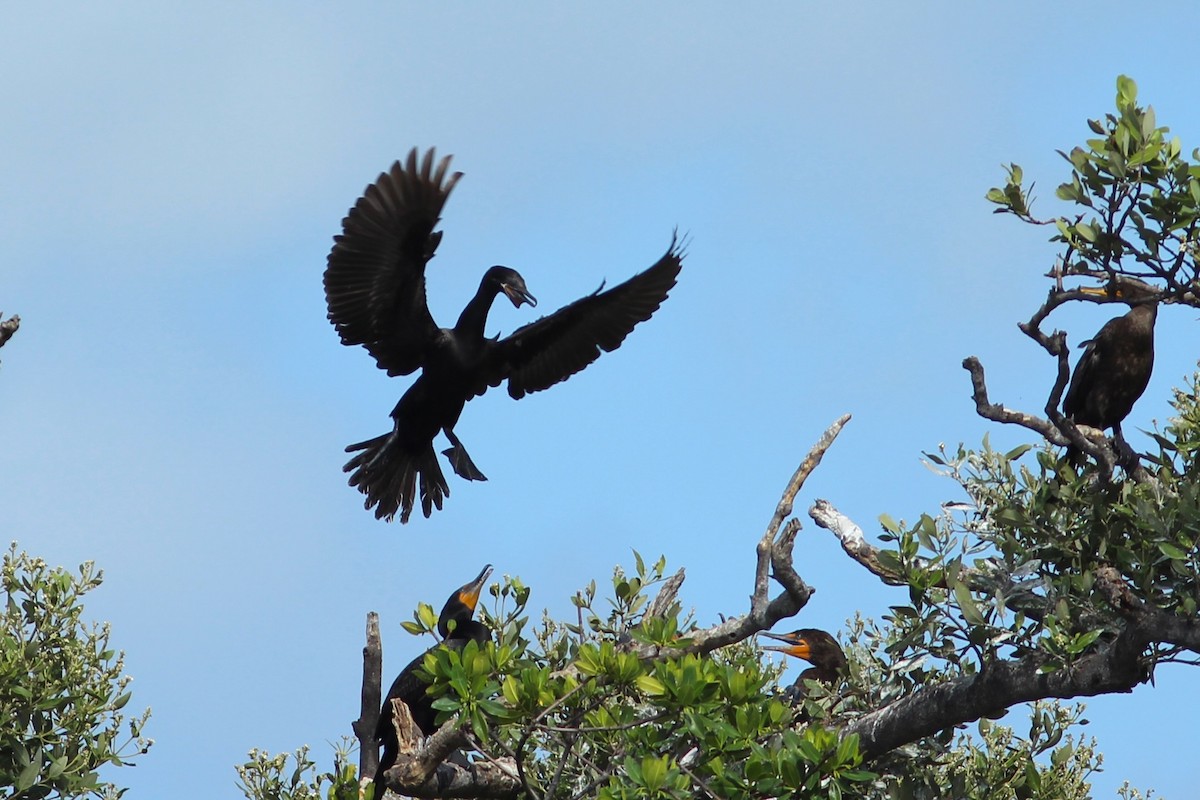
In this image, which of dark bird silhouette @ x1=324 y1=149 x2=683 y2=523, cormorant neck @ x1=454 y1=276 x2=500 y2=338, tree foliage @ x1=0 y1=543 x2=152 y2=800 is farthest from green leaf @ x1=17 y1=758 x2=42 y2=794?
cormorant neck @ x1=454 y1=276 x2=500 y2=338

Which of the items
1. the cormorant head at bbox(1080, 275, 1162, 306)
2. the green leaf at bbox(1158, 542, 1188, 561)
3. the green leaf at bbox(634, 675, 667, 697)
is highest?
the cormorant head at bbox(1080, 275, 1162, 306)

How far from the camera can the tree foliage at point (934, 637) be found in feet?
19.1

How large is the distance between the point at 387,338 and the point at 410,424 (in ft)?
2.32

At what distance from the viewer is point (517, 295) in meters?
10.0

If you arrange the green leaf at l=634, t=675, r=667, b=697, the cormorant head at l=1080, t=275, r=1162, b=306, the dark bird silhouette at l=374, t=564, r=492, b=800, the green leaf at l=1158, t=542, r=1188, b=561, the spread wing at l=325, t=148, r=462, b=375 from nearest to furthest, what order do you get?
the green leaf at l=634, t=675, r=667, b=697
the green leaf at l=1158, t=542, r=1188, b=561
the cormorant head at l=1080, t=275, r=1162, b=306
the dark bird silhouette at l=374, t=564, r=492, b=800
the spread wing at l=325, t=148, r=462, b=375

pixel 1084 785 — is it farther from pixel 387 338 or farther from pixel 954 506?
pixel 387 338

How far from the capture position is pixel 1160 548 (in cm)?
624

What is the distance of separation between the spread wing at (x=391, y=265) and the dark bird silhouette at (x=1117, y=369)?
3956 millimetres

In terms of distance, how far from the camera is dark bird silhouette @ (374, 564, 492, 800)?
7.38m

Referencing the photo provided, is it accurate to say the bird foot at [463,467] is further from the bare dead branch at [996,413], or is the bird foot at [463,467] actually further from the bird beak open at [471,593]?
the bare dead branch at [996,413]

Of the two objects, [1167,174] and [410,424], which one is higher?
[410,424]

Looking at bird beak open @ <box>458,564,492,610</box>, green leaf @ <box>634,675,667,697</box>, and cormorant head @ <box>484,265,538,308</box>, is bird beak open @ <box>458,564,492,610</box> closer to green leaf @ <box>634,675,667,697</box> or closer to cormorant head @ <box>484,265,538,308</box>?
cormorant head @ <box>484,265,538,308</box>

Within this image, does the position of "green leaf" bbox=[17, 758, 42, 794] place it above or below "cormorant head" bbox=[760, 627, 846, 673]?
below

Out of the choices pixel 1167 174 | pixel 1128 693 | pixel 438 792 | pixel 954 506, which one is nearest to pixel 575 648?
pixel 438 792
